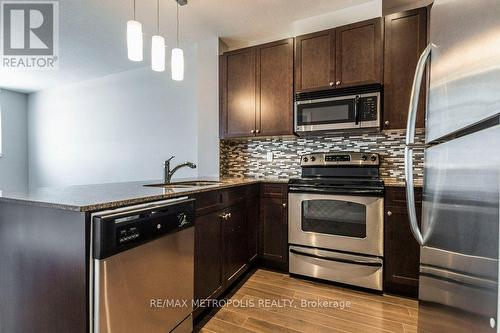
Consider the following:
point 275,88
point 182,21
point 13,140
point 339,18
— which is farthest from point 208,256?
point 13,140

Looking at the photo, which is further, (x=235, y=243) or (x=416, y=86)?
(x=235, y=243)

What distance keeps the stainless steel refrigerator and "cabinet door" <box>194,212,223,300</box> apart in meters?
1.21

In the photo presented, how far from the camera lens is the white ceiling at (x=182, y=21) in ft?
7.86

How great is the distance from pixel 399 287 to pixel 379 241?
1.29 feet

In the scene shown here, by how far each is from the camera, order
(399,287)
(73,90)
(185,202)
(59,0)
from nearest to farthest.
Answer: (185,202)
(399,287)
(59,0)
(73,90)

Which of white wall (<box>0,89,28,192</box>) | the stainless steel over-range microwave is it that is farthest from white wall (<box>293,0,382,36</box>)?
white wall (<box>0,89,28,192</box>)

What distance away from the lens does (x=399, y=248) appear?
2035 mm

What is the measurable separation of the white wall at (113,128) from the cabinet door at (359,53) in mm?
1925

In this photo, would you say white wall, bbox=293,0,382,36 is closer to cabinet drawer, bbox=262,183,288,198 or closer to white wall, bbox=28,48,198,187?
white wall, bbox=28,48,198,187

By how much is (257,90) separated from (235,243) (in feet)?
5.39

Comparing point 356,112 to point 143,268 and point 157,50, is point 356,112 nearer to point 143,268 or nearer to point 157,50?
point 157,50

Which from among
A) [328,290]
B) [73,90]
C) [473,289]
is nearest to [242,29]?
[328,290]

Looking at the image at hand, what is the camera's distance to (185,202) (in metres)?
1.48

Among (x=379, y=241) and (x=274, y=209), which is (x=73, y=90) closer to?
(x=274, y=209)
